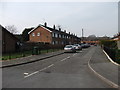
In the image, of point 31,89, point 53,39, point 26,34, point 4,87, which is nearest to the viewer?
point 31,89

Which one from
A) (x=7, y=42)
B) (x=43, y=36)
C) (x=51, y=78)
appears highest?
(x=43, y=36)

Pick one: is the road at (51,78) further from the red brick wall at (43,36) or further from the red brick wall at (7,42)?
the red brick wall at (43,36)

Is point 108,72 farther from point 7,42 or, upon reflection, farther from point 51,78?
point 7,42

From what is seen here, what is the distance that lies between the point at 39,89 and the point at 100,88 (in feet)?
8.14

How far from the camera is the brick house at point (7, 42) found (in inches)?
1035

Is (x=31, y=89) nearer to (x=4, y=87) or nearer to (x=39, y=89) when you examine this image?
(x=39, y=89)

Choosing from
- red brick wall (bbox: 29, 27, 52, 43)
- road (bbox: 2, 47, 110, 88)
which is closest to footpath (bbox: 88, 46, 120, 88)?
road (bbox: 2, 47, 110, 88)

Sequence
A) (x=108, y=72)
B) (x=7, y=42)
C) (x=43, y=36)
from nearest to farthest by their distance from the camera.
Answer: (x=108, y=72) → (x=7, y=42) → (x=43, y=36)

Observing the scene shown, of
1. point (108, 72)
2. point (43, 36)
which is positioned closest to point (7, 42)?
point (108, 72)

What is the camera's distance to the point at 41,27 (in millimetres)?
50719

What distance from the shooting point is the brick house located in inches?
1035

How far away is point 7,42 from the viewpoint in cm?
→ 2736

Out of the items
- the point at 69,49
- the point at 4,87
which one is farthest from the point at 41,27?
the point at 4,87

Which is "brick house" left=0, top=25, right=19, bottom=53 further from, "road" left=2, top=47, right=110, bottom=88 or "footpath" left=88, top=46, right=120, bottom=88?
"footpath" left=88, top=46, right=120, bottom=88
